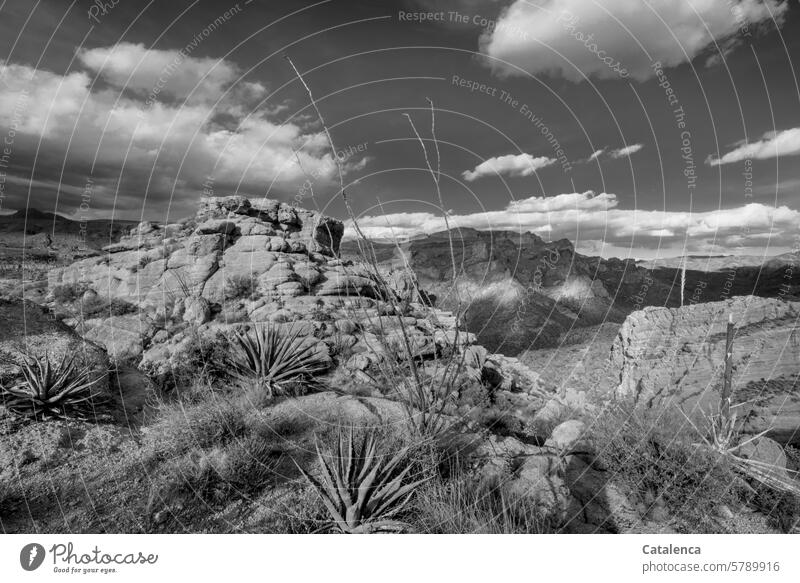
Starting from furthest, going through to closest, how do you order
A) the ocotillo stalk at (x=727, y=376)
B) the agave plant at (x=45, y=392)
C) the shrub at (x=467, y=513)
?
the agave plant at (x=45, y=392) < the ocotillo stalk at (x=727, y=376) < the shrub at (x=467, y=513)

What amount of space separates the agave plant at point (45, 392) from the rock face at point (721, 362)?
8.27 metres

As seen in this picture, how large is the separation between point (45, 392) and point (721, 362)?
11.2 meters

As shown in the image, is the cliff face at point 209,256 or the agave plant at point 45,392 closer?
the agave plant at point 45,392

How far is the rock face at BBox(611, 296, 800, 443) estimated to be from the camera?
6273 mm

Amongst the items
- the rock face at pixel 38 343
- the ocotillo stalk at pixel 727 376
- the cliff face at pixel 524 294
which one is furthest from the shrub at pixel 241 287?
the cliff face at pixel 524 294

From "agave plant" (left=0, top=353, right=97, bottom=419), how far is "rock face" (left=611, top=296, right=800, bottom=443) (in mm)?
8270

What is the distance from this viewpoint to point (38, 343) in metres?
7.42

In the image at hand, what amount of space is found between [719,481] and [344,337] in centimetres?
878

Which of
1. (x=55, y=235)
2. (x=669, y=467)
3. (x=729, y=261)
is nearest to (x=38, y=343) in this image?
(x=669, y=467)

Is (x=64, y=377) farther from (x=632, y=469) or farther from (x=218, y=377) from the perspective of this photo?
(x=632, y=469)

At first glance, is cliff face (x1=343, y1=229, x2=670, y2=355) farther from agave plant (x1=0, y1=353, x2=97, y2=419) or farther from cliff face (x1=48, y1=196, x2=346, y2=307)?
agave plant (x1=0, y1=353, x2=97, y2=419)

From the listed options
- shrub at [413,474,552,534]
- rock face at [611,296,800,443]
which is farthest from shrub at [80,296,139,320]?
rock face at [611,296,800,443]
